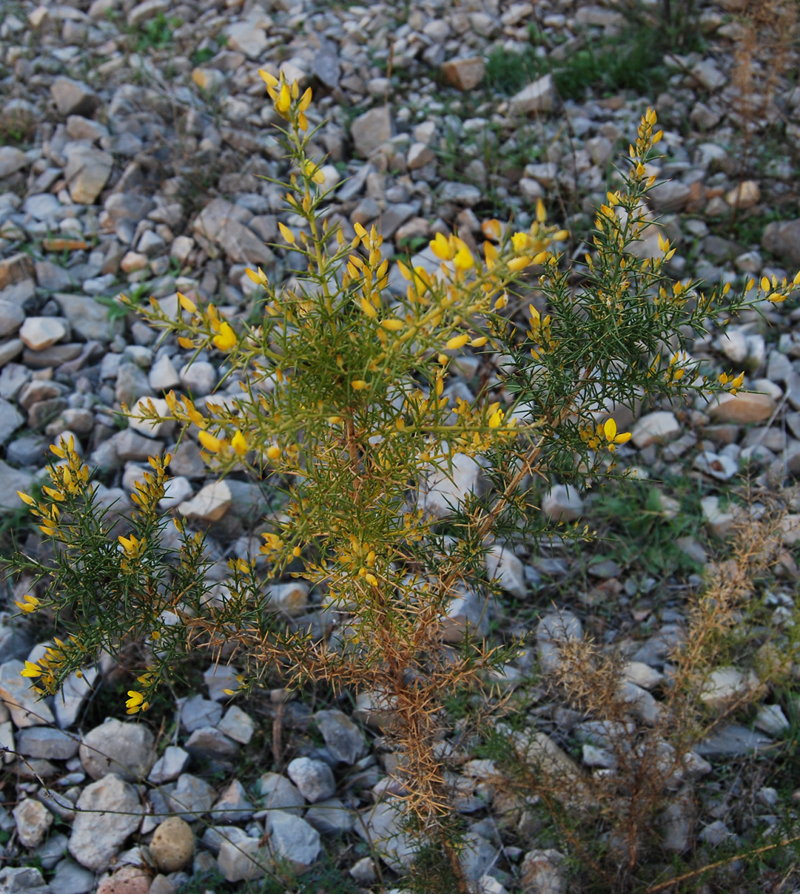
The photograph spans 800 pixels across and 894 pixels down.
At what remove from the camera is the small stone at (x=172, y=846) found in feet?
8.14

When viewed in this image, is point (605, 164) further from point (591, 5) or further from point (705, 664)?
point (705, 664)

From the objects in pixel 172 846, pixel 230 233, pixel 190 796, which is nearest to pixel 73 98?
pixel 230 233

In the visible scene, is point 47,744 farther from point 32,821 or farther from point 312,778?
point 312,778

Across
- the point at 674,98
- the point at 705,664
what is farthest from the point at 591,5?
the point at 705,664

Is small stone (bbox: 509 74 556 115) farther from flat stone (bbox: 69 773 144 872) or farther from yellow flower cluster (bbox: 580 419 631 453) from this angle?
flat stone (bbox: 69 773 144 872)

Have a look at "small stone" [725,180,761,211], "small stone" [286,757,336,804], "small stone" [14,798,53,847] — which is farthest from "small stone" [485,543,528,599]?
"small stone" [725,180,761,211]

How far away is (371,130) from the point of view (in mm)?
4602

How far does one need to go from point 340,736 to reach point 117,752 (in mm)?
706

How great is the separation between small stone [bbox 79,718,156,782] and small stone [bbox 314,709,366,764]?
1.85 ft

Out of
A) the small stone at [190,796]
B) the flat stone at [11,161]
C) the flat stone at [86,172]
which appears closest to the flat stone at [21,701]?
the small stone at [190,796]

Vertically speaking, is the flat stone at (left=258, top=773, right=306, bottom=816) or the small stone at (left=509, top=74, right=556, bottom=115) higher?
the small stone at (left=509, top=74, right=556, bottom=115)

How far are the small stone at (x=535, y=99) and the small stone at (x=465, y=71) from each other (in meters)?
0.37

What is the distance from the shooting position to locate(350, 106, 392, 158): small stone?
458 centimetres

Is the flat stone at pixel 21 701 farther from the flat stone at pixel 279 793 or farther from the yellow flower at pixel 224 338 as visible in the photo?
the yellow flower at pixel 224 338
